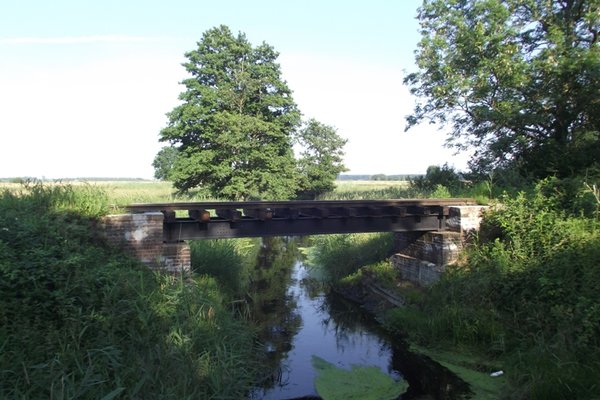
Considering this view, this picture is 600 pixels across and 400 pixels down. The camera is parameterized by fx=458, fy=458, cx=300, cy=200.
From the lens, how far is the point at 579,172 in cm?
1348

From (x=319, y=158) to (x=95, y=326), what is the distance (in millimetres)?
35572

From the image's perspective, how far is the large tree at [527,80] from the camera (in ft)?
47.9

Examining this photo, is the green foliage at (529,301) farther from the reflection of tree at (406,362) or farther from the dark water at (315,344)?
the dark water at (315,344)

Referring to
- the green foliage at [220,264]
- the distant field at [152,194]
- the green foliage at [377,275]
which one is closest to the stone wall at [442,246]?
the green foliage at [377,275]

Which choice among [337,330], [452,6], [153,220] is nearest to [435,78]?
[452,6]

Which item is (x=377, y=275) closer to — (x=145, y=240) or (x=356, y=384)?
(x=356, y=384)

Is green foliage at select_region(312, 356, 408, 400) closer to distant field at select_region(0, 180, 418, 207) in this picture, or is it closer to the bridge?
the bridge

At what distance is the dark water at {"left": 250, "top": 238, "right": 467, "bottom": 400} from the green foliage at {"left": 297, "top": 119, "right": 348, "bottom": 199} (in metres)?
23.8

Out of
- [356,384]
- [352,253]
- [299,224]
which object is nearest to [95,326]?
[356,384]

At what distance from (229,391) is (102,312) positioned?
202 cm

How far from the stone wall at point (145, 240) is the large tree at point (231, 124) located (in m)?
18.5

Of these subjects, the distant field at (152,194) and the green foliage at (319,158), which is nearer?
the distant field at (152,194)

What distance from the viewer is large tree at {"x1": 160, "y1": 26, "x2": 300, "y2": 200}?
1102 inches

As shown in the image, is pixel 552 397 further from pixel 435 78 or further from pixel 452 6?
pixel 452 6
